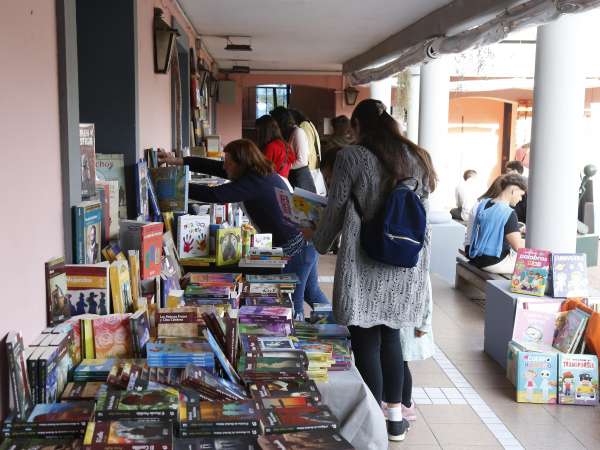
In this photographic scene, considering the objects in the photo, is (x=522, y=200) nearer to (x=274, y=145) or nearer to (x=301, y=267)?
(x=274, y=145)

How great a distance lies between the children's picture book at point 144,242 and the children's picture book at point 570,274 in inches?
106

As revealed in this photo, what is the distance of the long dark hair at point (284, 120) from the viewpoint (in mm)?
7133

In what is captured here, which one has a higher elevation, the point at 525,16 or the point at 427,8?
the point at 427,8

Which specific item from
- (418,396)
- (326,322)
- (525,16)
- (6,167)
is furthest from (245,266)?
(525,16)

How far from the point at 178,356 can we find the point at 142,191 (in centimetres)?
178

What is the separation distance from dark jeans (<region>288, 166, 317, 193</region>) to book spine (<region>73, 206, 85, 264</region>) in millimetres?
4595

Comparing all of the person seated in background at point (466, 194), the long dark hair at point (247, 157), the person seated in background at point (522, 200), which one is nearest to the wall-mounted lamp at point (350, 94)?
the person seated in background at point (466, 194)

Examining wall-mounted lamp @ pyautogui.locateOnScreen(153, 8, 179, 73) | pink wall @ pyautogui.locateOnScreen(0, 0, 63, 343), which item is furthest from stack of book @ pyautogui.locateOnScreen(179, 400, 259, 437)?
wall-mounted lamp @ pyautogui.locateOnScreen(153, 8, 179, 73)

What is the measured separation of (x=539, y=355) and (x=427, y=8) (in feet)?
13.5

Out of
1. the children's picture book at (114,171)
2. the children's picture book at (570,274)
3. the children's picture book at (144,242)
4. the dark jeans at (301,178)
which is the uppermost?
the children's picture book at (114,171)

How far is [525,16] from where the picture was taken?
5062 millimetres

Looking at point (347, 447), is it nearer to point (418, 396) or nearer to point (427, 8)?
point (418, 396)

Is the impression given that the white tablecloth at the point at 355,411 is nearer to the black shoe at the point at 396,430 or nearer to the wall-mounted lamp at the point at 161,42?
the black shoe at the point at 396,430

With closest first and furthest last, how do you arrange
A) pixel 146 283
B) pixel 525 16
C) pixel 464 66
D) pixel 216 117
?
pixel 146 283 → pixel 525 16 → pixel 464 66 → pixel 216 117
